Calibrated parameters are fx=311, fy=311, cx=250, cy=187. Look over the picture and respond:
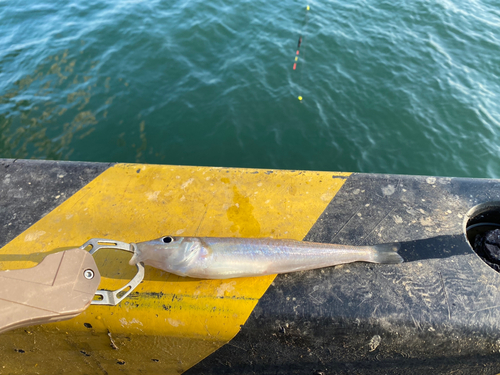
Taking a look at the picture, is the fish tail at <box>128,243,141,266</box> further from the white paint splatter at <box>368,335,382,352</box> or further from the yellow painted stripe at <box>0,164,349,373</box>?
the white paint splatter at <box>368,335,382,352</box>

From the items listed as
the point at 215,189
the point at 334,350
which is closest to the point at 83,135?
the point at 215,189

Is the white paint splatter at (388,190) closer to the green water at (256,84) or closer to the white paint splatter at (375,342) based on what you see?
the white paint splatter at (375,342)

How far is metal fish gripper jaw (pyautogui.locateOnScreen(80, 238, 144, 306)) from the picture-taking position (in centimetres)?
182

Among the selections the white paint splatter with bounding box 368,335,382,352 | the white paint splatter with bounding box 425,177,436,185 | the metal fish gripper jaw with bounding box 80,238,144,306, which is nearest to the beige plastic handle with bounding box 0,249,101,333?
the metal fish gripper jaw with bounding box 80,238,144,306

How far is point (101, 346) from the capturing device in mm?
2012

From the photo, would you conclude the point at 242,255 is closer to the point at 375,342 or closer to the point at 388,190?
the point at 375,342

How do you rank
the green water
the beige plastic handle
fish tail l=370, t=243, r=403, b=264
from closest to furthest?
the beige plastic handle < fish tail l=370, t=243, r=403, b=264 < the green water

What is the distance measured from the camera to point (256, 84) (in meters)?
6.57

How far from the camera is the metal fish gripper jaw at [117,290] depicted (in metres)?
1.82

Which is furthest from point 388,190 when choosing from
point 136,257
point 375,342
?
point 136,257

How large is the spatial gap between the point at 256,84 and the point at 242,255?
5.22m

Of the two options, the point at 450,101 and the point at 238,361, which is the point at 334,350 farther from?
the point at 450,101

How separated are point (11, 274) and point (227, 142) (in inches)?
167

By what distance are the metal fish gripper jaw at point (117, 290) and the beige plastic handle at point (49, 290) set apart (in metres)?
0.08
